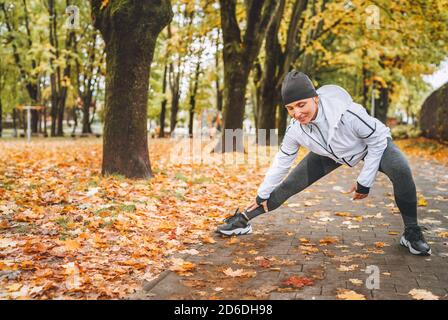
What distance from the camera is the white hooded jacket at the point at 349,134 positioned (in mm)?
4273

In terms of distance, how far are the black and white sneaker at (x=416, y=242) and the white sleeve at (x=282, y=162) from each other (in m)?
1.31

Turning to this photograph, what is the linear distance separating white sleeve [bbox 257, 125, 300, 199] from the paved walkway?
1.95 feet

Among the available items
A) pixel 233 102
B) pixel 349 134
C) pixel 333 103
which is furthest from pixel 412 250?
pixel 233 102

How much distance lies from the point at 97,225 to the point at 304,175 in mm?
2402

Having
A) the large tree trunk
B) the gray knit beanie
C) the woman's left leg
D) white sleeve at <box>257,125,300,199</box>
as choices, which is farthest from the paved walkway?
the large tree trunk

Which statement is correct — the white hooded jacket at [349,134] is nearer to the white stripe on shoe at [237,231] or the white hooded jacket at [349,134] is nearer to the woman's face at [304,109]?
the woman's face at [304,109]

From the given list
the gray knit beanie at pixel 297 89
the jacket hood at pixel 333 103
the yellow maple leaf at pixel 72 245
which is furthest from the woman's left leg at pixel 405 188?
the yellow maple leaf at pixel 72 245

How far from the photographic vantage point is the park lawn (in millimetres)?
3807

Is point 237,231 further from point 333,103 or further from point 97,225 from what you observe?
point 333,103
